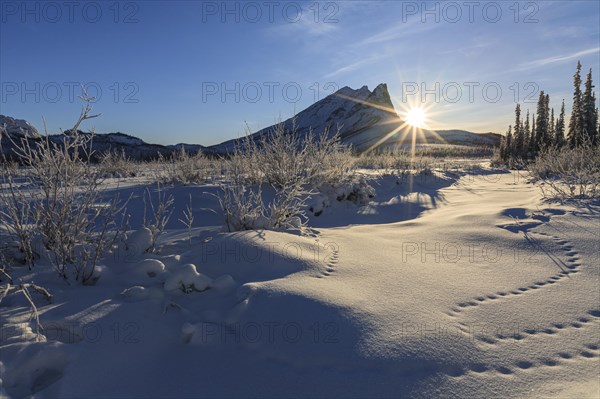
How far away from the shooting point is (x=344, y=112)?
8556 centimetres

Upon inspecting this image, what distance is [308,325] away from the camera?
1762mm

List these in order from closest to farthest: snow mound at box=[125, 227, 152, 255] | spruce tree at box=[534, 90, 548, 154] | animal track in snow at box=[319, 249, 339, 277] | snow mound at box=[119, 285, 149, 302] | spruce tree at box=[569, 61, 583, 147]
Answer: snow mound at box=[119, 285, 149, 302]
animal track in snow at box=[319, 249, 339, 277]
snow mound at box=[125, 227, 152, 255]
spruce tree at box=[569, 61, 583, 147]
spruce tree at box=[534, 90, 548, 154]

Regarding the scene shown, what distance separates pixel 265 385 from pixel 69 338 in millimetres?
980

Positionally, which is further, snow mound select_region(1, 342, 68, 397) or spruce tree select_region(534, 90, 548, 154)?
spruce tree select_region(534, 90, 548, 154)

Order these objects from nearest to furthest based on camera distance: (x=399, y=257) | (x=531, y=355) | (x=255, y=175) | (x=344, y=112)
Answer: (x=531, y=355) → (x=399, y=257) → (x=255, y=175) → (x=344, y=112)

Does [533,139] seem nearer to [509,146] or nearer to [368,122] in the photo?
[509,146]

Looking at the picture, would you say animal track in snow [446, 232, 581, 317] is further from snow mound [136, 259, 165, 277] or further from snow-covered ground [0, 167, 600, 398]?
snow mound [136, 259, 165, 277]

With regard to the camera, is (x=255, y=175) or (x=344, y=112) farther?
(x=344, y=112)

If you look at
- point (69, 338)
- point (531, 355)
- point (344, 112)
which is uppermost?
point (344, 112)

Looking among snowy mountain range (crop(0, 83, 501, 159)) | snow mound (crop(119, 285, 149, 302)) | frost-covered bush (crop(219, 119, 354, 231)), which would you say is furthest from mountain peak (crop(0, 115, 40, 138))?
snowy mountain range (crop(0, 83, 501, 159))

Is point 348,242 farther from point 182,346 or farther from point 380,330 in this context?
point 182,346

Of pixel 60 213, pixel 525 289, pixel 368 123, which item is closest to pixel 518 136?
pixel 525 289

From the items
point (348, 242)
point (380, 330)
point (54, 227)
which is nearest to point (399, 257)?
point (348, 242)

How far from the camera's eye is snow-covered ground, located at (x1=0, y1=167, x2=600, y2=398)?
144 centimetres
